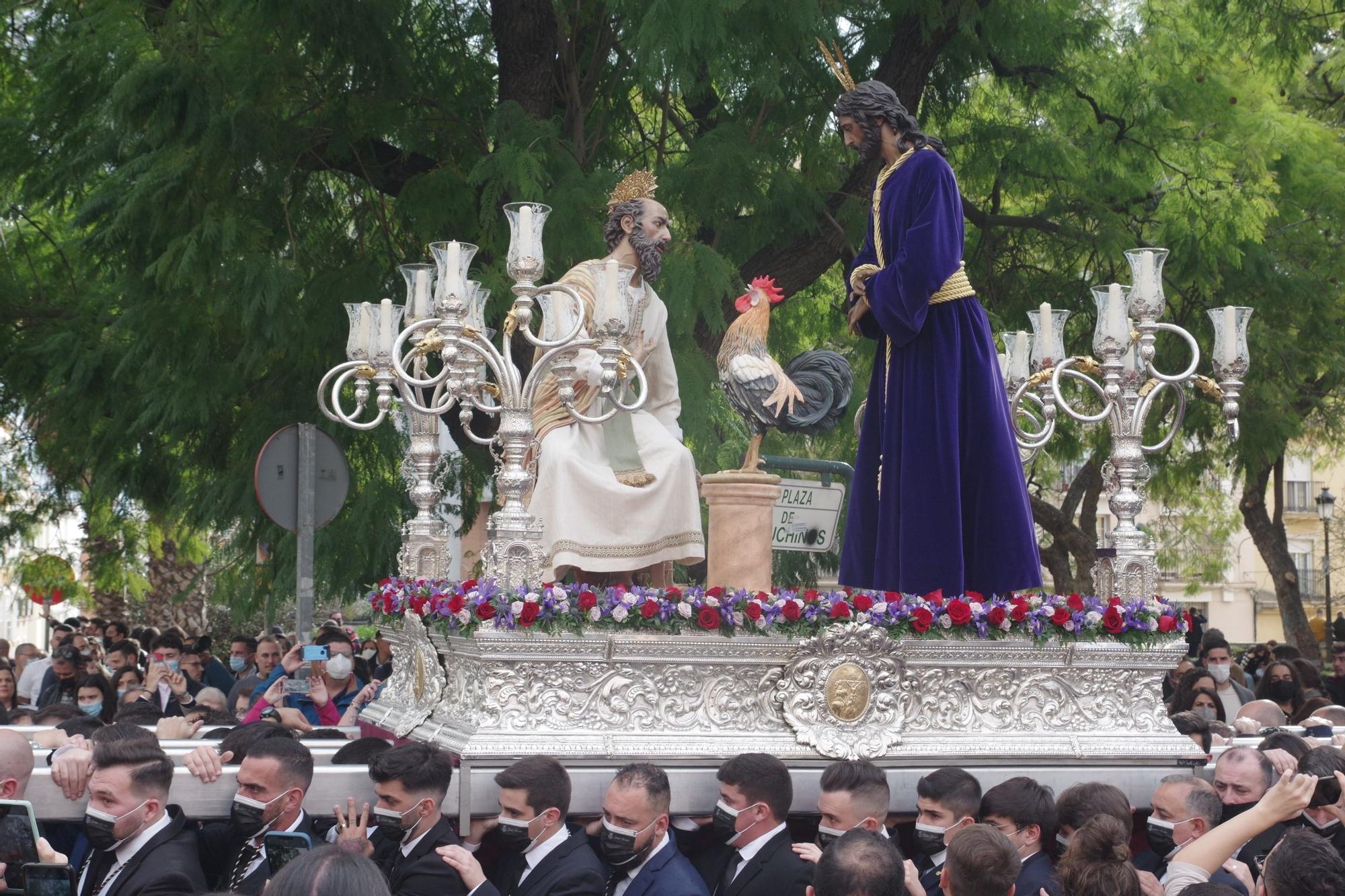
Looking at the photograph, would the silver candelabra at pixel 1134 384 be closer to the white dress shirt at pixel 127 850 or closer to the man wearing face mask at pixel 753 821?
the man wearing face mask at pixel 753 821

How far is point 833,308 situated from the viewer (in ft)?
49.3

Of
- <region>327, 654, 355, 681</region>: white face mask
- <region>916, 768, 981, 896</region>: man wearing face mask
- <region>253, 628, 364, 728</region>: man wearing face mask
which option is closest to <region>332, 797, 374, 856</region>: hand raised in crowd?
<region>916, 768, 981, 896</region>: man wearing face mask

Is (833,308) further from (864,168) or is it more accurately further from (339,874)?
(339,874)

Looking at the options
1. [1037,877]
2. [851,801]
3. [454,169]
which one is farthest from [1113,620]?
[454,169]

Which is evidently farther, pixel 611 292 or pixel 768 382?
pixel 768 382

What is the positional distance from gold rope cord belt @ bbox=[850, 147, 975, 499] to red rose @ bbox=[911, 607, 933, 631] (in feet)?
2.90

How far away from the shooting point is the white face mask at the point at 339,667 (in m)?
10.0

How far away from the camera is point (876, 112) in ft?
27.2

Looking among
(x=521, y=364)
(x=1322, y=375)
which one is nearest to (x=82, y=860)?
(x=521, y=364)

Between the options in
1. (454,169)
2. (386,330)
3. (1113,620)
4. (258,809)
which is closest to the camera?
(258,809)

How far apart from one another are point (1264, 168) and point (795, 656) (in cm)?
891

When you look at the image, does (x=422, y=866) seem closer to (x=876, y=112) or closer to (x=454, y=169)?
(x=876, y=112)

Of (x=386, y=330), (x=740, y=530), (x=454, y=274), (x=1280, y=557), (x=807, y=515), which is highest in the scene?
(x=454, y=274)

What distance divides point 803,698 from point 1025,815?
1604 millimetres
